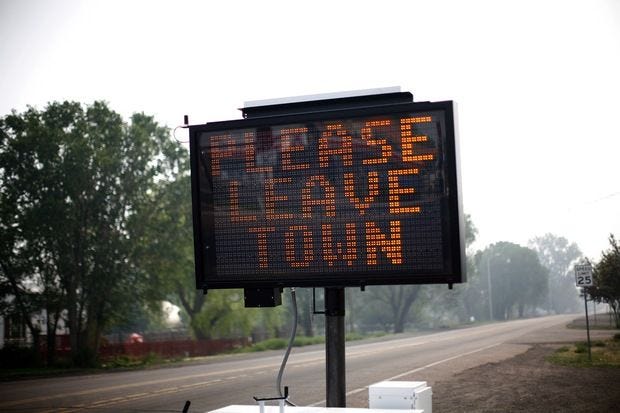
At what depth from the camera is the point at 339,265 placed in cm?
854

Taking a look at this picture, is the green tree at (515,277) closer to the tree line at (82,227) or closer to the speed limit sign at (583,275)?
the tree line at (82,227)

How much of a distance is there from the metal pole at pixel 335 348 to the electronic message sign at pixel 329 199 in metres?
0.66

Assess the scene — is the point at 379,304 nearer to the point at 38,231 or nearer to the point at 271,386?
the point at 38,231

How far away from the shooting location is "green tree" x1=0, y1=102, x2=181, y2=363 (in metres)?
43.3

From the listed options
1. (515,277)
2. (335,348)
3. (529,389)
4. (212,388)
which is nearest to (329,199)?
(335,348)

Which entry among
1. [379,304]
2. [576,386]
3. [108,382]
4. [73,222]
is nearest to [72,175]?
[73,222]

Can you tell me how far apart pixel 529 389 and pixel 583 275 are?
11486 mm

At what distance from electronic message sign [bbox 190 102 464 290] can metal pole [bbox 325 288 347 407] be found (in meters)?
0.66

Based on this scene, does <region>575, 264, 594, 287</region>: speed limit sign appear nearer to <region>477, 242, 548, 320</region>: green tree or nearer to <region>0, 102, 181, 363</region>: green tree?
<region>0, 102, 181, 363</region>: green tree

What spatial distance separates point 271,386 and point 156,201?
31.0 meters

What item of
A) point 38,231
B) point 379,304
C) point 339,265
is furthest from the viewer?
point 379,304

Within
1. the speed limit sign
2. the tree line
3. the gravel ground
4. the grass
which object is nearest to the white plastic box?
the gravel ground

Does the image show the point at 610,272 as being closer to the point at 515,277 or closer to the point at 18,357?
the point at 18,357

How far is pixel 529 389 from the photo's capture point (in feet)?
63.0
